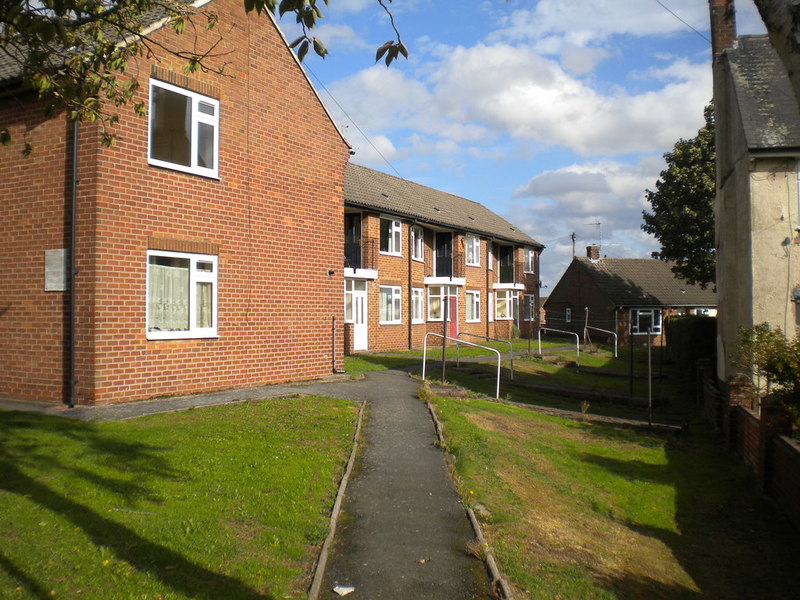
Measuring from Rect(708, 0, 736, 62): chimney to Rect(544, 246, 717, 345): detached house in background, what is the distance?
24.6 metres

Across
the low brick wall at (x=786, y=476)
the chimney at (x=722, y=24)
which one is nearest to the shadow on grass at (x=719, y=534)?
the low brick wall at (x=786, y=476)

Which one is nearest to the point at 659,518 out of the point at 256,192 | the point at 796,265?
the point at 796,265

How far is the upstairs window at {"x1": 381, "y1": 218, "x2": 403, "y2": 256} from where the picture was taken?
28.1 metres

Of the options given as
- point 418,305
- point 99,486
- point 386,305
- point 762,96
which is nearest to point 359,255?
point 386,305

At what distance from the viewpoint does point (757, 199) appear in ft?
45.0

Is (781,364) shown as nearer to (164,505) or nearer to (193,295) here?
(164,505)

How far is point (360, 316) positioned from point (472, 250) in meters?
11.4

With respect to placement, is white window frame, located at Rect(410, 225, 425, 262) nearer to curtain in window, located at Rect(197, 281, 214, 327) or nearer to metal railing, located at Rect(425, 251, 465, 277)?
metal railing, located at Rect(425, 251, 465, 277)

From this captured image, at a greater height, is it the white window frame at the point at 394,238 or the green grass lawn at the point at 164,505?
the white window frame at the point at 394,238

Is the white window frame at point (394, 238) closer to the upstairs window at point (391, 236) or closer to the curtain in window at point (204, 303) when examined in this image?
the upstairs window at point (391, 236)

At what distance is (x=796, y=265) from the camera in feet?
43.8

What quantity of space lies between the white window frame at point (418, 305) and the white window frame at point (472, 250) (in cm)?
494

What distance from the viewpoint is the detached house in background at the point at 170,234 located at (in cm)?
1078

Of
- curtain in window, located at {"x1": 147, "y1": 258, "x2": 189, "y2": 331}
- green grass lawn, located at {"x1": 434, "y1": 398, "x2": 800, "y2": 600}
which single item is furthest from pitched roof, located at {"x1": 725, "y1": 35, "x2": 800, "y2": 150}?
curtain in window, located at {"x1": 147, "y1": 258, "x2": 189, "y2": 331}
